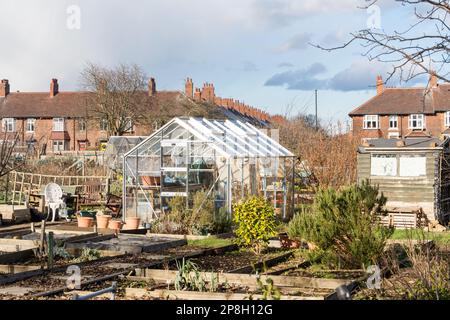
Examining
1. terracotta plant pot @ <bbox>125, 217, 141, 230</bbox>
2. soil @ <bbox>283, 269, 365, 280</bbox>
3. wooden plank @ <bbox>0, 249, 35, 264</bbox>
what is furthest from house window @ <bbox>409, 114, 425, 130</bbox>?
soil @ <bbox>283, 269, 365, 280</bbox>

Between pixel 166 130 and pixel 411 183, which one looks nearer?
pixel 166 130

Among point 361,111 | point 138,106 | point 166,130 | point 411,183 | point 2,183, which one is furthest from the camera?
point 361,111

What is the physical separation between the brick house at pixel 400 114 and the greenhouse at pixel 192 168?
3386 cm

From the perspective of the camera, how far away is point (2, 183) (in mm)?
28656

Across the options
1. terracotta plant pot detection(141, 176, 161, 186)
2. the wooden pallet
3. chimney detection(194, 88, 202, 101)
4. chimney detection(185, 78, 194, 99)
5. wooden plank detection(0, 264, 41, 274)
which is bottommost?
wooden plank detection(0, 264, 41, 274)

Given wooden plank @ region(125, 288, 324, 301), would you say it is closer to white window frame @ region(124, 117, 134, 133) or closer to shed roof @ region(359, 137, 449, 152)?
shed roof @ region(359, 137, 449, 152)

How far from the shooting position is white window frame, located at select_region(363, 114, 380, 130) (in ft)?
190

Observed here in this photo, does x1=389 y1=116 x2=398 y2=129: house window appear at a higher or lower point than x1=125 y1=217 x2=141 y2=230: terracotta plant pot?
higher

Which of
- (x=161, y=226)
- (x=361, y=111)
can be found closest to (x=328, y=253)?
(x=161, y=226)

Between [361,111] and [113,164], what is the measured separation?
30574 millimetres

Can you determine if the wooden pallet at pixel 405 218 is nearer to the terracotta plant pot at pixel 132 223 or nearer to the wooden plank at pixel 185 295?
the terracotta plant pot at pixel 132 223

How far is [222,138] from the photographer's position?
22.2 meters

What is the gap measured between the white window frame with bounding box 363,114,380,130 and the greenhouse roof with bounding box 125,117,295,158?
116 ft

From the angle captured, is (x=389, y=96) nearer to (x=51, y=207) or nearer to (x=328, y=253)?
(x=51, y=207)
